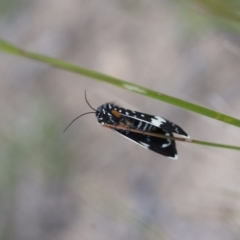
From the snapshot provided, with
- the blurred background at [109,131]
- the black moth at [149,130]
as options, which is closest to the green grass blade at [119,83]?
the black moth at [149,130]

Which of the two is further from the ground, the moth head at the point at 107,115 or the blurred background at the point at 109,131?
the moth head at the point at 107,115

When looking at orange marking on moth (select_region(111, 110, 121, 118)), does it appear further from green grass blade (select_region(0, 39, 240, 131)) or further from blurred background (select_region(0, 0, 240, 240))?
blurred background (select_region(0, 0, 240, 240))

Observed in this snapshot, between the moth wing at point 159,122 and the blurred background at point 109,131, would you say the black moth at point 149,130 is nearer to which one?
the moth wing at point 159,122

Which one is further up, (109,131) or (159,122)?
(159,122)

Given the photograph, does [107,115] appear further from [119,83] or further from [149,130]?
[119,83]

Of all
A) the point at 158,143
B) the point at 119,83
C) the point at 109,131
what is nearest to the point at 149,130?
the point at 158,143

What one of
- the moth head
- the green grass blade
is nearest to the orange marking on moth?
the moth head

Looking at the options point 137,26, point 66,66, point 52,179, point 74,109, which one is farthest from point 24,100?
point 66,66

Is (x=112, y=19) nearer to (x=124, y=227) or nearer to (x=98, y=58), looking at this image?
(x=98, y=58)
